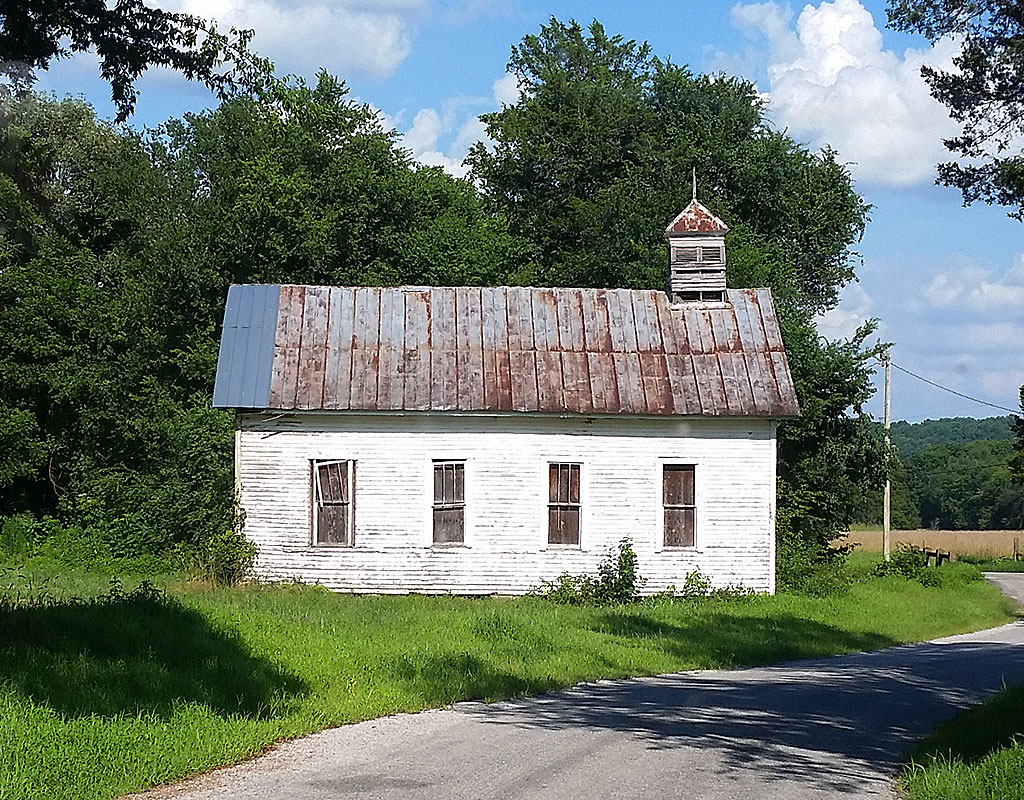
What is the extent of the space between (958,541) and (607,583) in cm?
5192

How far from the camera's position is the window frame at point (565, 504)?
80.5ft

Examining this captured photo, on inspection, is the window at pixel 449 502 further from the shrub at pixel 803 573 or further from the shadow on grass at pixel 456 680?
the shadow on grass at pixel 456 680

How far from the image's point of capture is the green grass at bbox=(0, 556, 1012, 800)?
30.9ft

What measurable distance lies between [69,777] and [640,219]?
31215mm

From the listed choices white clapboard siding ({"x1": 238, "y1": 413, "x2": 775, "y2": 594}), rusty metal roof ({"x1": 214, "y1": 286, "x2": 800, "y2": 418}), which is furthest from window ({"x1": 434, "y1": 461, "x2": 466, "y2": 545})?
rusty metal roof ({"x1": 214, "y1": 286, "x2": 800, "y2": 418})

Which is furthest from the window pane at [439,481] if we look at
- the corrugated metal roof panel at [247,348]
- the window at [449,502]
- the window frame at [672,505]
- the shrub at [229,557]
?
the window frame at [672,505]

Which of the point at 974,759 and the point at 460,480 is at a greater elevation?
the point at 460,480

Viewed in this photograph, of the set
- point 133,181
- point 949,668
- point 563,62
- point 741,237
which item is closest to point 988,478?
point 563,62

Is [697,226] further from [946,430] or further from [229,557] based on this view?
[946,430]

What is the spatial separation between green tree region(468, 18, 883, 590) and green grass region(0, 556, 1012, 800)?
743 centimetres

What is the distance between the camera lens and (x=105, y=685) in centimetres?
1073

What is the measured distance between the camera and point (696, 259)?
2777cm

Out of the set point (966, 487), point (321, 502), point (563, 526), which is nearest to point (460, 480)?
point (563, 526)

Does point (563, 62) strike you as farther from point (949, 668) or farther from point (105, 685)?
point (105, 685)
